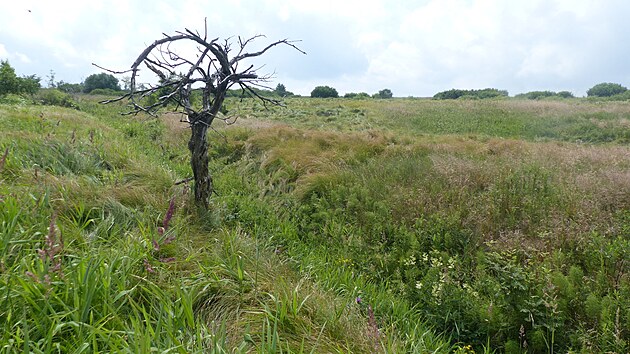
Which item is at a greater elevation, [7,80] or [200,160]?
[7,80]

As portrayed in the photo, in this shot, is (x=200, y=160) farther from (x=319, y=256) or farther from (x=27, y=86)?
(x=27, y=86)

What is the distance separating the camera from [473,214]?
4.02 meters

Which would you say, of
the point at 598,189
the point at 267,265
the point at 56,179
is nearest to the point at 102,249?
the point at 267,265

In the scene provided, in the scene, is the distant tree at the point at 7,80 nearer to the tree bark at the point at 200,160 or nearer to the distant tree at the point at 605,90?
the tree bark at the point at 200,160

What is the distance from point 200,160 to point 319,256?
1.67 meters

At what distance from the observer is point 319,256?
3.74 meters

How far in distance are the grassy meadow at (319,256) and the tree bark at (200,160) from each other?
0.17 metres

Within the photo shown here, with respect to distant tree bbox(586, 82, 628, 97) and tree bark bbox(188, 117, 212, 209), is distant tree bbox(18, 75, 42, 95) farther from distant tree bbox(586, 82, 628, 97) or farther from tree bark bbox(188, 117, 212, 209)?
distant tree bbox(586, 82, 628, 97)

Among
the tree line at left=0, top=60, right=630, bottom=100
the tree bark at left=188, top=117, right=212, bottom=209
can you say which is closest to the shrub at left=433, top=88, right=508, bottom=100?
the tree line at left=0, top=60, right=630, bottom=100

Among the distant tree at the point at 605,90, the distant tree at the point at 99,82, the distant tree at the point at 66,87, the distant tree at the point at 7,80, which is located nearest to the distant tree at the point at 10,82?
the distant tree at the point at 7,80

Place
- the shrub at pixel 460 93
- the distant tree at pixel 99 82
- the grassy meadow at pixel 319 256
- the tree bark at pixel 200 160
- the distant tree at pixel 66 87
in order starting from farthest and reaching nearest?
the distant tree at pixel 99 82 → the shrub at pixel 460 93 → the distant tree at pixel 66 87 → the tree bark at pixel 200 160 → the grassy meadow at pixel 319 256

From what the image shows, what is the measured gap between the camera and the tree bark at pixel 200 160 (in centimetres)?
342

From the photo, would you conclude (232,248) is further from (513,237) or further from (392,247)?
(513,237)

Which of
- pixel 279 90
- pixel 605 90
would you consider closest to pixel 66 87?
pixel 279 90
